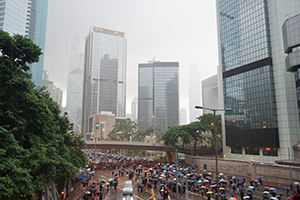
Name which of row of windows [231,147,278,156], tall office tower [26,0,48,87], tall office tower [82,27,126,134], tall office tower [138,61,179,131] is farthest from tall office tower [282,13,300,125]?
tall office tower [138,61,179,131]

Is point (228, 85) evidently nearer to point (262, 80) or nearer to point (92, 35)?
point (262, 80)

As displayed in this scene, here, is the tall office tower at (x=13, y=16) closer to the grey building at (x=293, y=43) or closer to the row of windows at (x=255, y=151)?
the row of windows at (x=255, y=151)

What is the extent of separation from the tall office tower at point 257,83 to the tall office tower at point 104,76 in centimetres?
13327

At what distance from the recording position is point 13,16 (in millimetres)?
93750

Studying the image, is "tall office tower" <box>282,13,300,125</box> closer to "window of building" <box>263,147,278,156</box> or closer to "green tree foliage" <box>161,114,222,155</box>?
"window of building" <box>263,147,278,156</box>

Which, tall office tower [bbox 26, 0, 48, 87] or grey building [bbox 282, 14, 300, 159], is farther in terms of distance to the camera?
tall office tower [bbox 26, 0, 48, 87]

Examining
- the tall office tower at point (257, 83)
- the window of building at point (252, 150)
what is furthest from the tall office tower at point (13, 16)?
the window of building at point (252, 150)

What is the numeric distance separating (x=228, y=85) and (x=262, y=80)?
403 inches

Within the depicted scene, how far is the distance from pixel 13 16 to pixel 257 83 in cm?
10110

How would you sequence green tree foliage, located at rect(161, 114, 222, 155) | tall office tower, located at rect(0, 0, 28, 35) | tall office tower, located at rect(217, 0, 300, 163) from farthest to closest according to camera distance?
tall office tower, located at rect(0, 0, 28, 35), green tree foliage, located at rect(161, 114, 222, 155), tall office tower, located at rect(217, 0, 300, 163)

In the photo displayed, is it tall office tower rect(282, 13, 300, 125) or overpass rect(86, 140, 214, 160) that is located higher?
tall office tower rect(282, 13, 300, 125)

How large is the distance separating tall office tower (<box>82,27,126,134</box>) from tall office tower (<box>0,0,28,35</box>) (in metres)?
87.4

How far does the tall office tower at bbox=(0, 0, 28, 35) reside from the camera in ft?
293

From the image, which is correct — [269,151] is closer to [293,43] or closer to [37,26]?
[293,43]
